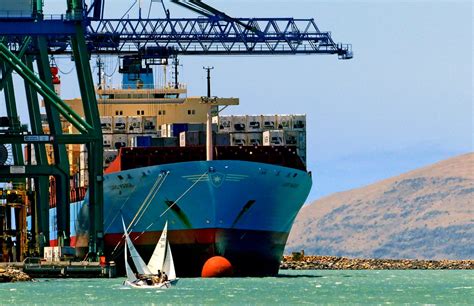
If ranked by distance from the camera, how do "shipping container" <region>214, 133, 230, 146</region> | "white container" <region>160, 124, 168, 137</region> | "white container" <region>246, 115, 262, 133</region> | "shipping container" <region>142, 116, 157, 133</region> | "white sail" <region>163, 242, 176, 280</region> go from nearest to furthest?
"white sail" <region>163, 242, 176, 280</region>, "shipping container" <region>214, 133, 230, 146</region>, "white container" <region>160, 124, 168, 137</region>, "white container" <region>246, 115, 262, 133</region>, "shipping container" <region>142, 116, 157, 133</region>

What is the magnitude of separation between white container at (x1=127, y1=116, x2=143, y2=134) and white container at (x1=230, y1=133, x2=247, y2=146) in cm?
557

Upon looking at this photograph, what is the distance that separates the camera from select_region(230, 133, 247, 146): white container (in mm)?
115125

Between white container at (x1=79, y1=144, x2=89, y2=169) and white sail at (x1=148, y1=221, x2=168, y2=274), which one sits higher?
white container at (x1=79, y1=144, x2=89, y2=169)

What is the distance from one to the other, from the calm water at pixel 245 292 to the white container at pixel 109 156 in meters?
12.3

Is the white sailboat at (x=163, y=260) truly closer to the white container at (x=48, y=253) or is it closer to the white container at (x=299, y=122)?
the white container at (x=48, y=253)

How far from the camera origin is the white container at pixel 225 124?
114825 mm

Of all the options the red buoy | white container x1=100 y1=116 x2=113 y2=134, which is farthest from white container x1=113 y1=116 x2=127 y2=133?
the red buoy

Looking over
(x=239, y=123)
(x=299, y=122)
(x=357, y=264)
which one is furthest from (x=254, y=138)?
(x=357, y=264)

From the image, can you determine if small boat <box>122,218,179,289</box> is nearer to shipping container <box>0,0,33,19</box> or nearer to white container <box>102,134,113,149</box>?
shipping container <box>0,0,33,19</box>

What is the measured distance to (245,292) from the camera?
3263 inches

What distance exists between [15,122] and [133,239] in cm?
867

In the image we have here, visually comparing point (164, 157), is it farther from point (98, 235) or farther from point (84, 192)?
point (84, 192)

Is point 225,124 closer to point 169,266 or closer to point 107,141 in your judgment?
point 107,141

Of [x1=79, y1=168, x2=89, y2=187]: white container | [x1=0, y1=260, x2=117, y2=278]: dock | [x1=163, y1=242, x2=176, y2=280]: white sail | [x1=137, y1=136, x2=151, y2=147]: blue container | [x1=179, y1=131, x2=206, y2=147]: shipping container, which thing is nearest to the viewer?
[x1=163, y1=242, x2=176, y2=280]: white sail
